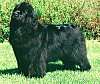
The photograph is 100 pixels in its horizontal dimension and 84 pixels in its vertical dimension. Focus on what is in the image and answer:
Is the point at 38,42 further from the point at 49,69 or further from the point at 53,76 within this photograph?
the point at 49,69

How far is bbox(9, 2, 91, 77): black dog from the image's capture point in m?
8.98

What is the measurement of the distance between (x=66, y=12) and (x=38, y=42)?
22.2 ft

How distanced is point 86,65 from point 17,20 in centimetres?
241

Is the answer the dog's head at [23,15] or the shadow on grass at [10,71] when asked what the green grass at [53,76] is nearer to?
the shadow on grass at [10,71]

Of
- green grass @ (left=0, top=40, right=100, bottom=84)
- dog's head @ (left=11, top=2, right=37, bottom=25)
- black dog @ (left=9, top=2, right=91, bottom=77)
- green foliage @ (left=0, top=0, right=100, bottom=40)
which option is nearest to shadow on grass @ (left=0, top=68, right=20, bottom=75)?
green grass @ (left=0, top=40, right=100, bottom=84)

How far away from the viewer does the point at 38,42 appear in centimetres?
926

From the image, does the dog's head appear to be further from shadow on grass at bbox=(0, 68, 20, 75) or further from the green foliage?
the green foliage

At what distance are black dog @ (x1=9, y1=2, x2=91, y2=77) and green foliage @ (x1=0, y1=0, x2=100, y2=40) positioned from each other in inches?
203

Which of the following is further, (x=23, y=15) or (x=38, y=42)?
(x=38, y=42)

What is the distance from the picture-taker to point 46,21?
15609mm

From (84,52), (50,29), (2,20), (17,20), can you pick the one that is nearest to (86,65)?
(84,52)

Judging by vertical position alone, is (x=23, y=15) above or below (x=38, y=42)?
above

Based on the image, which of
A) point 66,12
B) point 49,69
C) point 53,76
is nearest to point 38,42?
point 53,76

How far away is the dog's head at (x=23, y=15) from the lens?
8.90 m
